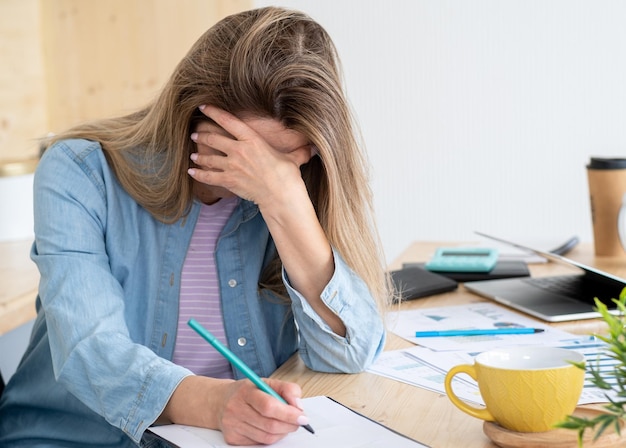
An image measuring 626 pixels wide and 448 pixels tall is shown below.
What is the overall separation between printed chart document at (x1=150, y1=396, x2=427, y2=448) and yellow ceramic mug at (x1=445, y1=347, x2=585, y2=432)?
8cm

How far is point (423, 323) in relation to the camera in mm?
1271

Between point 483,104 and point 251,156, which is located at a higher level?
point 251,156

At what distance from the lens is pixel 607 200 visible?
5.32ft

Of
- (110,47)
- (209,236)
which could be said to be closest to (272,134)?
(209,236)

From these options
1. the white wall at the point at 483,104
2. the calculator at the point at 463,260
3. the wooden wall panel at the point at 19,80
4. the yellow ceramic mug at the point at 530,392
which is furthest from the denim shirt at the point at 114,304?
the white wall at the point at 483,104

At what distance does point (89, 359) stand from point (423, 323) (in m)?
0.53

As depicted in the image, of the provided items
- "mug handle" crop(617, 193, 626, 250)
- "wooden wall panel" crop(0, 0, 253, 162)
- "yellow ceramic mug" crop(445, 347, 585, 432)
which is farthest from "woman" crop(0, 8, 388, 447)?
"wooden wall panel" crop(0, 0, 253, 162)

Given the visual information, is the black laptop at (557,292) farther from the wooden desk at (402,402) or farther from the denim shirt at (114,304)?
the denim shirt at (114,304)

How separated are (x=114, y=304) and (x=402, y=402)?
0.37 m

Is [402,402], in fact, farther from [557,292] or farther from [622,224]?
[622,224]

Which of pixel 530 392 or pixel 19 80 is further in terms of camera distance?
pixel 19 80

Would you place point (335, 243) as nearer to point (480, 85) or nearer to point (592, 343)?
point (592, 343)

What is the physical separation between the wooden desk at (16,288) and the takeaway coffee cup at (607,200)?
1172 millimetres

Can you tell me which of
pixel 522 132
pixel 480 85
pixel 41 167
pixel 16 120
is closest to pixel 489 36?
pixel 480 85
